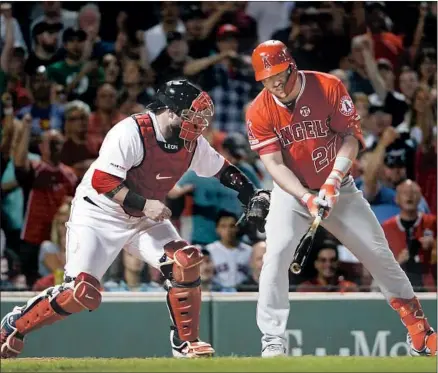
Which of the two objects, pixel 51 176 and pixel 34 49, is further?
pixel 34 49

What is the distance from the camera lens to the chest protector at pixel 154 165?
7461mm

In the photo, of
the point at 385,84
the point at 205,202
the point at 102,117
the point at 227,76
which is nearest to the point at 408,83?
the point at 385,84

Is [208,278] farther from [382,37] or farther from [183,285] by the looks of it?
[382,37]

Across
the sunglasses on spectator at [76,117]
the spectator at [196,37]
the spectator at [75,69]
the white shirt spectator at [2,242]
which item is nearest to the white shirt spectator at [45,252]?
the white shirt spectator at [2,242]

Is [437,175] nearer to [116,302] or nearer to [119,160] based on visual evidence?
[116,302]

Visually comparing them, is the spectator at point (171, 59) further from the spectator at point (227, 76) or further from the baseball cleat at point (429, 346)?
the baseball cleat at point (429, 346)

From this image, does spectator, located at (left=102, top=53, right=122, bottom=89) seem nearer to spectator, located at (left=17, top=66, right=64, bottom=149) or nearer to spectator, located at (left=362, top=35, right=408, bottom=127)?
spectator, located at (left=17, top=66, right=64, bottom=149)

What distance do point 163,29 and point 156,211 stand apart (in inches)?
171

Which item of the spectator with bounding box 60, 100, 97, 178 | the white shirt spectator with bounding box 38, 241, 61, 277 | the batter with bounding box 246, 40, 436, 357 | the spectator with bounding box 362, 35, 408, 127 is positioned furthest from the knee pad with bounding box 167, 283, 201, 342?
the spectator with bounding box 362, 35, 408, 127

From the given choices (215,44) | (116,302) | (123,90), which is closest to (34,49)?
(123,90)

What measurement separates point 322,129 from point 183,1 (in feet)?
13.6

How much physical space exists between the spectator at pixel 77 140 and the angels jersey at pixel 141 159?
105 inches

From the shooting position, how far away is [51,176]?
33.6 ft

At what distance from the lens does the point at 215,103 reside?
10750mm
